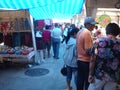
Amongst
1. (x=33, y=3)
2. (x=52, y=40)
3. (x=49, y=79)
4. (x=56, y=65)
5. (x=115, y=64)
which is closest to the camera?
(x=115, y=64)

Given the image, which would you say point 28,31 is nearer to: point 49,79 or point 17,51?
point 17,51

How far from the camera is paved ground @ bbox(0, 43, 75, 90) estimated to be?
7230 mm

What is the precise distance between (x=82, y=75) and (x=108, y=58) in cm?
133

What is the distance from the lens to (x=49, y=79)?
8.14 m

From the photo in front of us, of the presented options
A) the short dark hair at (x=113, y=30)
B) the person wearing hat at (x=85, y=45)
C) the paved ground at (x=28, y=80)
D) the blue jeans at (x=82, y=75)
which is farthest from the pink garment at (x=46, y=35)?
the short dark hair at (x=113, y=30)

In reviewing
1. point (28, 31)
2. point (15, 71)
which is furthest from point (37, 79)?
point (28, 31)

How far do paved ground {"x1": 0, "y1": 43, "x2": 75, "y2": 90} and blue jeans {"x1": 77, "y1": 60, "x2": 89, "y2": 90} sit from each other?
1.91 meters

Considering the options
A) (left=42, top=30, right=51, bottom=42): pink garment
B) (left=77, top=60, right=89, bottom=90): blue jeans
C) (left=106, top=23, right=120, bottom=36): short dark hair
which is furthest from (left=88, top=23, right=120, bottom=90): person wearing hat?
(left=42, top=30, right=51, bottom=42): pink garment

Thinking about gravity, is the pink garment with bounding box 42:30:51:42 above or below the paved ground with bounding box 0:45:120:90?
above

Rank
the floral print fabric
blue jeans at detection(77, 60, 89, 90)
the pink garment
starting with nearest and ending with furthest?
the floral print fabric < blue jeans at detection(77, 60, 89, 90) < the pink garment

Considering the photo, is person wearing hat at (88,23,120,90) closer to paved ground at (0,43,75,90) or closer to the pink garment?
paved ground at (0,43,75,90)

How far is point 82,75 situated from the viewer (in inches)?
196

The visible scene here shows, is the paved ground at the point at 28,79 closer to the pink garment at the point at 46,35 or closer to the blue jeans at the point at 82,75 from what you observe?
the blue jeans at the point at 82,75

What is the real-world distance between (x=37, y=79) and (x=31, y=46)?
9.91 feet
